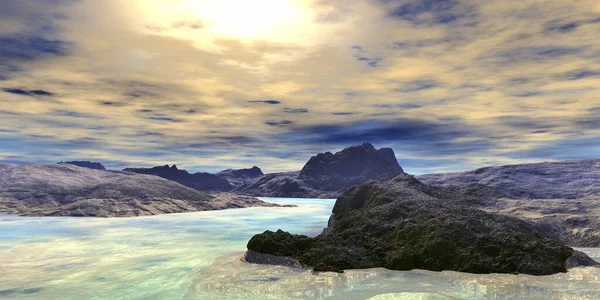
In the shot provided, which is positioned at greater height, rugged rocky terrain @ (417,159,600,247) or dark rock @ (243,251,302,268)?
rugged rocky terrain @ (417,159,600,247)

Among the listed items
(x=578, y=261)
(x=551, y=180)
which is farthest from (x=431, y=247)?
(x=551, y=180)

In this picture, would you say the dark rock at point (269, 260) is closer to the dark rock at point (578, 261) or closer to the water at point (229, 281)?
the water at point (229, 281)

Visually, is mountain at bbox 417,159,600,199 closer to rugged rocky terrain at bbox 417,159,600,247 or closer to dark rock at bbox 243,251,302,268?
rugged rocky terrain at bbox 417,159,600,247

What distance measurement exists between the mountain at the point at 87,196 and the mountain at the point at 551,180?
5667cm

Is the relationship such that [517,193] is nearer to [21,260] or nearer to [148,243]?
[148,243]

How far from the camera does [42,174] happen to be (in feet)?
288

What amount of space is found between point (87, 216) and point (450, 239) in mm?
54978

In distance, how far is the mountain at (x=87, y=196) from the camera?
198 feet

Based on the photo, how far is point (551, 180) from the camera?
235ft

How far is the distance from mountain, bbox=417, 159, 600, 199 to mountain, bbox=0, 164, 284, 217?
5667cm

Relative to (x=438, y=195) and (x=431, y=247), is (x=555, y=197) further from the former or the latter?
(x=431, y=247)

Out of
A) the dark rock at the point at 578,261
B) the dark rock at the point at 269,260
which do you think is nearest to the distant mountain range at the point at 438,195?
the dark rock at the point at 578,261

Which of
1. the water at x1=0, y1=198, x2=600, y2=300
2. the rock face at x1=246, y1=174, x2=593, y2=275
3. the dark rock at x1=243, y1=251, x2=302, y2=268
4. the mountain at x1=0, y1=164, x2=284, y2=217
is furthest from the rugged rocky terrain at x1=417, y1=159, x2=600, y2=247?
the mountain at x1=0, y1=164, x2=284, y2=217

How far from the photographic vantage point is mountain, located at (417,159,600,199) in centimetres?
5469
